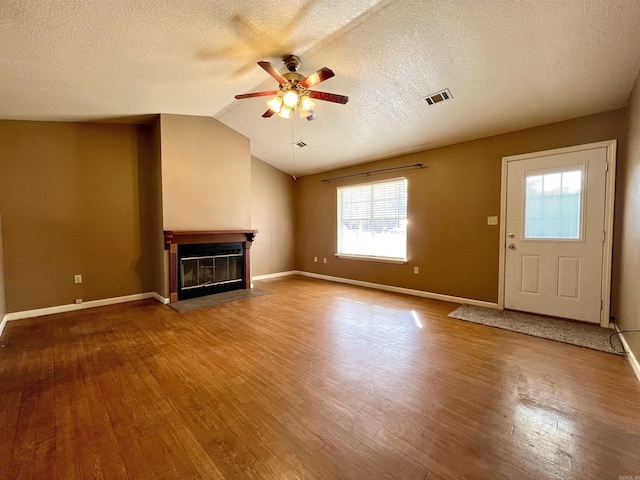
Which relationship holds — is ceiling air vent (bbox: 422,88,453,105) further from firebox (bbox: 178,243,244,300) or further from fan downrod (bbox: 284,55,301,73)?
firebox (bbox: 178,243,244,300)

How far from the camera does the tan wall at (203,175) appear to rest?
4223mm

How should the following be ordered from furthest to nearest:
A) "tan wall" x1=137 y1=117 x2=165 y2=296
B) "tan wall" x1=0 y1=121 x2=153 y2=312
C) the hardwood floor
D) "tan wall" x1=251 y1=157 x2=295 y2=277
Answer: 1. "tan wall" x1=251 y1=157 x2=295 y2=277
2. "tan wall" x1=137 y1=117 x2=165 y2=296
3. "tan wall" x1=0 y1=121 x2=153 y2=312
4. the hardwood floor

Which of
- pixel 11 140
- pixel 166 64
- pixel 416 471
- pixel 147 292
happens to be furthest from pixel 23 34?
pixel 416 471

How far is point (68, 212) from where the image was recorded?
3893 mm

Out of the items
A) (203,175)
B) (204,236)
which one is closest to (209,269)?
(204,236)

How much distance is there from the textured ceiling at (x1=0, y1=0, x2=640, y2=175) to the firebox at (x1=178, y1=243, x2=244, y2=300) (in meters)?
2.27

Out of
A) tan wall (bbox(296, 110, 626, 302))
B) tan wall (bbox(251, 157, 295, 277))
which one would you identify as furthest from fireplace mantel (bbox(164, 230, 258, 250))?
tan wall (bbox(296, 110, 626, 302))

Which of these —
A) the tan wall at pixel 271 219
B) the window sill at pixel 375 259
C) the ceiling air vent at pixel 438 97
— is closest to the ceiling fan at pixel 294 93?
the ceiling air vent at pixel 438 97

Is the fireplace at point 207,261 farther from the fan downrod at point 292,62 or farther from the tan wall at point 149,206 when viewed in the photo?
the fan downrod at point 292,62

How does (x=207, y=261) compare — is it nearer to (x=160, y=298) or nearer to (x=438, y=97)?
(x=160, y=298)

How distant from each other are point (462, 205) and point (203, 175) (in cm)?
427

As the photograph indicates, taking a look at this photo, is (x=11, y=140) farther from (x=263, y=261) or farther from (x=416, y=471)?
(x=416, y=471)

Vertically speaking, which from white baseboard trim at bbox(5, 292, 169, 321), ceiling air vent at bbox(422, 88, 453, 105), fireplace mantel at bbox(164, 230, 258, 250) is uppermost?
ceiling air vent at bbox(422, 88, 453, 105)

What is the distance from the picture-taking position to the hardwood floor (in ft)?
4.46
